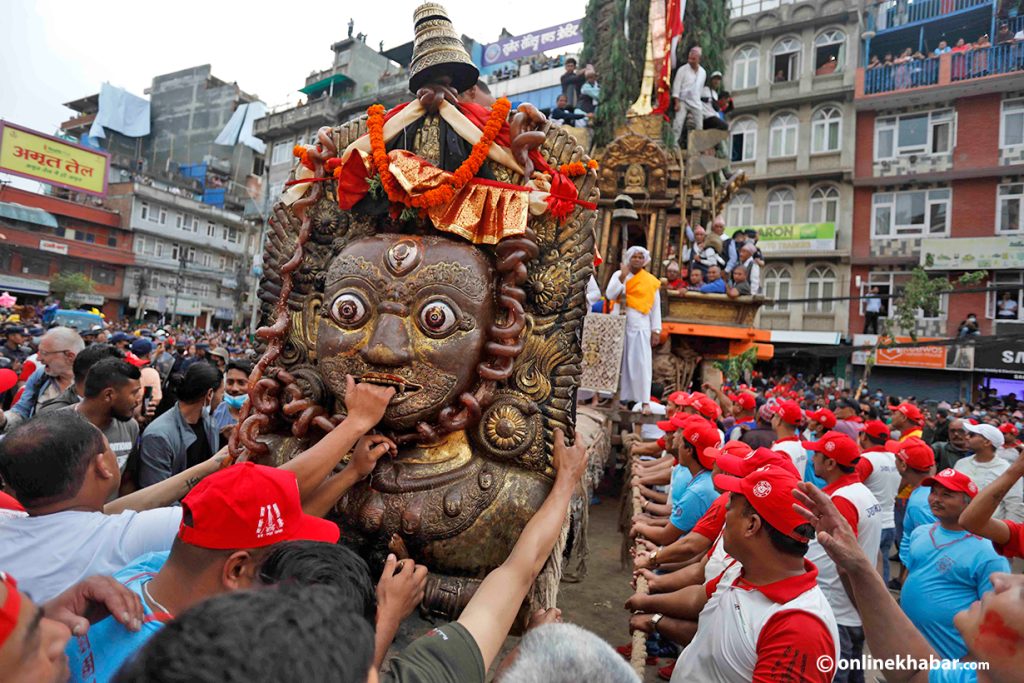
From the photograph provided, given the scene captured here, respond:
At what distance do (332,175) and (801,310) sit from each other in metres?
24.9

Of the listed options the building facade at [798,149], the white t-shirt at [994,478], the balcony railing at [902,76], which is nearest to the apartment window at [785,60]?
the building facade at [798,149]

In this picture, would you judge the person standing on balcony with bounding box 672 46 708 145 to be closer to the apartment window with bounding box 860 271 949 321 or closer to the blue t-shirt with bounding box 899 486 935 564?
the blue t-shirt with bounding box 899 486 935 564

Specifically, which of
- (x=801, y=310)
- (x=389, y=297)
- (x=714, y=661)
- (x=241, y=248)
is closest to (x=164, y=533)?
(x=389, y=297)

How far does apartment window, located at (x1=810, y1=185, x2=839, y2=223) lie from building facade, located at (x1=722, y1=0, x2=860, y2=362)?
40 millimetres

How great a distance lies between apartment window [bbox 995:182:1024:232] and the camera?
2127cm

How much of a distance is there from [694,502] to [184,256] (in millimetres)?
40695

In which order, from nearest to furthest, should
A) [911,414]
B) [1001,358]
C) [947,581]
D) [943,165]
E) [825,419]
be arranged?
[947,581], [825,419], [911,414], [1001,358], [943,165]

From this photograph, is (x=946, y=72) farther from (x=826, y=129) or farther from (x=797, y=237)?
(x=797, y=237)

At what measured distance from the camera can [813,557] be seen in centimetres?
344

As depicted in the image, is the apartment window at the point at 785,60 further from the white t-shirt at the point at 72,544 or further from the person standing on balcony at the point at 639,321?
the white t-shirt at the point at 72,544

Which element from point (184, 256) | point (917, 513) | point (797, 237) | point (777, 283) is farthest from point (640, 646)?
point (184, 256)

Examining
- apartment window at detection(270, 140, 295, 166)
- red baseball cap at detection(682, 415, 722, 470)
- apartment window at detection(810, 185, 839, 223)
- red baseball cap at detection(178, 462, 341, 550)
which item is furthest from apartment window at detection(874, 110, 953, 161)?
apartment window at detection(270, 140, 295, 166)

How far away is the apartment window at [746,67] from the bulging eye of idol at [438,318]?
1086 inches

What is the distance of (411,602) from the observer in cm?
193
